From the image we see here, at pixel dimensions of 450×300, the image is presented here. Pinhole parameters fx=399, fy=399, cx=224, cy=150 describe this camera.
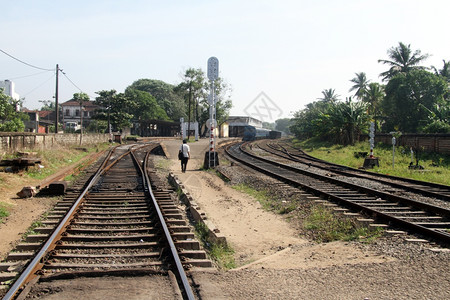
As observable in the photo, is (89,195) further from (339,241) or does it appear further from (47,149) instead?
(47,149)

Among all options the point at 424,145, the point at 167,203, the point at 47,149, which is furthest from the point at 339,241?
the point at 424,145

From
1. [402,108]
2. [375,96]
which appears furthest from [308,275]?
[375,96]

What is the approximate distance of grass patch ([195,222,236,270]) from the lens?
5276 millimetres

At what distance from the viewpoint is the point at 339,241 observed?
6188mm

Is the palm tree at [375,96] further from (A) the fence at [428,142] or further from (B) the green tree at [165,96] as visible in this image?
(B) the green tree at [165,96]

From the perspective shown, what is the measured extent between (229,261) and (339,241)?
74.0 inches

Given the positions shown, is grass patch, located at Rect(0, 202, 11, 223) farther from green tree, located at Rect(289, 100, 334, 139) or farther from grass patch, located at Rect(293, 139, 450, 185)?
green tree, located at Rect(289, 100, 334, 139)

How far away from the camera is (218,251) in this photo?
567cm

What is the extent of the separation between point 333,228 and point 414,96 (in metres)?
34.2

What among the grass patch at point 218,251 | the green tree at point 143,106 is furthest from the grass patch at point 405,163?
the green tree at point 143,106

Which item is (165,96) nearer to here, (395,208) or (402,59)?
(402,59)

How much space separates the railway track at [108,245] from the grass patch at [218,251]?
273mm

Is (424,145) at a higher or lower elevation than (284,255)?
Result: higher

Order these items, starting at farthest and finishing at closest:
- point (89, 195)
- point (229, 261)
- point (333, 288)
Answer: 1. point (89, 195)
2. point (229, 261)
3. point (333, 288)
